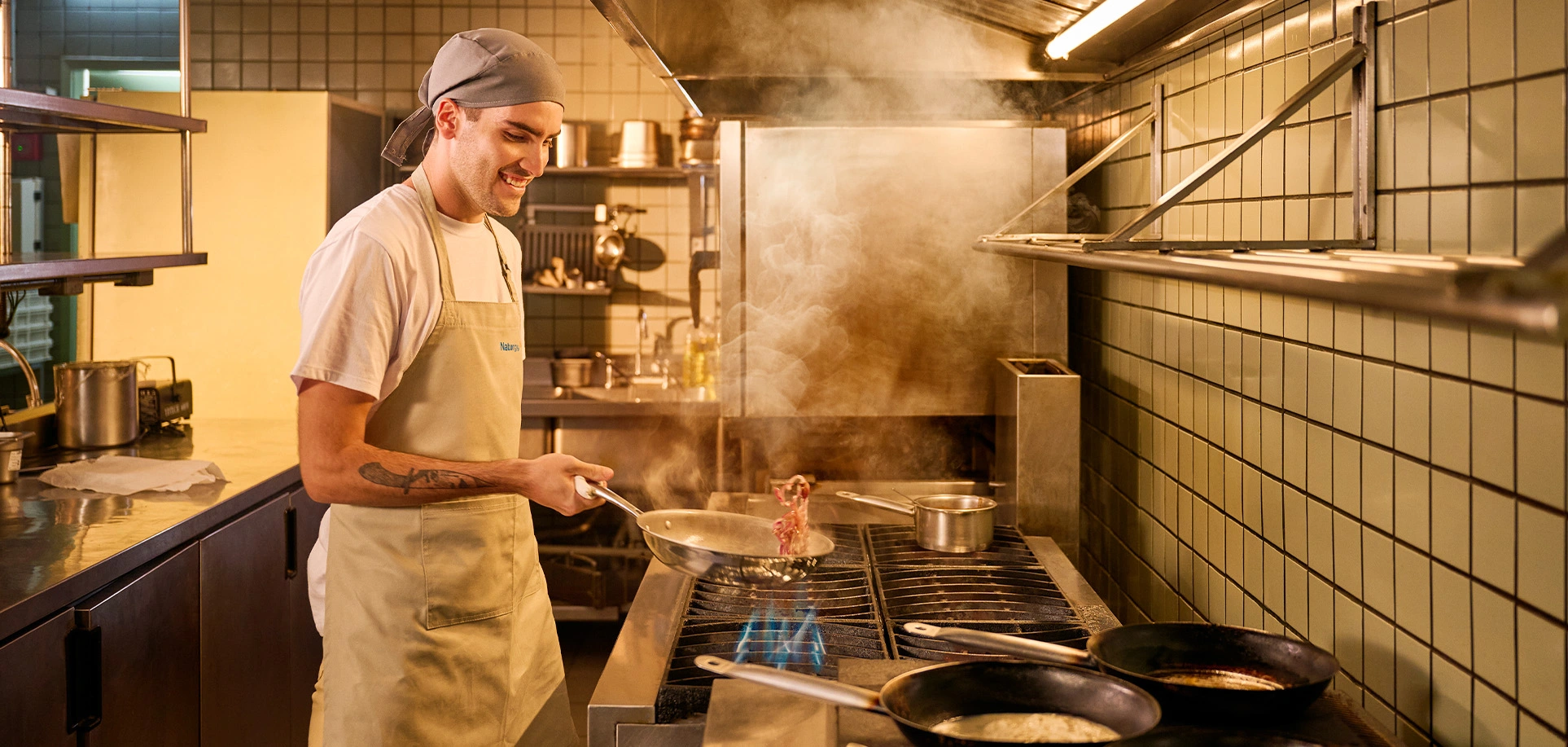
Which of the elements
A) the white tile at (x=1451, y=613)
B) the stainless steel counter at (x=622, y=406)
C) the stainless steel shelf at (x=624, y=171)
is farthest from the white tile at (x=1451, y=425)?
the stainless steel shelf at (x=624, y=171)

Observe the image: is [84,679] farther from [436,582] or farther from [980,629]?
[980,629]

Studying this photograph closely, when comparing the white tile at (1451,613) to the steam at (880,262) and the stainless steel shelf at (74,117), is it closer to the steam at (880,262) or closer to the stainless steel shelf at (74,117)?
the steam at (880,262)

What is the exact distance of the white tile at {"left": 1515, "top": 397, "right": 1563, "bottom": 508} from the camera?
99 cm

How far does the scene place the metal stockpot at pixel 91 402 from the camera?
3.04 m

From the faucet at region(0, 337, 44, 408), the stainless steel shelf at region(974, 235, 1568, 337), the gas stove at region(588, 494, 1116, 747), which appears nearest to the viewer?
the stainless steel shelf at region(974, 235, 1568, 337)

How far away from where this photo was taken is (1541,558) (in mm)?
1015

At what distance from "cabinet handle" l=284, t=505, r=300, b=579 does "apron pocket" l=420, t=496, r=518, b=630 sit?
4.30 ft

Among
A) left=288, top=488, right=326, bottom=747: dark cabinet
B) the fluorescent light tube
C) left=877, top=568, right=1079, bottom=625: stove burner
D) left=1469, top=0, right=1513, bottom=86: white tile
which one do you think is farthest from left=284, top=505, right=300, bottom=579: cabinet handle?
left=1469, top=0, right=1513, bottom=86: white tile

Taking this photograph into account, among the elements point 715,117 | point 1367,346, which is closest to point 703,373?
point 715,117

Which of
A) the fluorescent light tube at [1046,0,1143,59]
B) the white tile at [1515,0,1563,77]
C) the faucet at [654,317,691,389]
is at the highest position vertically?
the fluorescent light tube at [1046,0,1143,59]

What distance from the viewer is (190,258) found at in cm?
313

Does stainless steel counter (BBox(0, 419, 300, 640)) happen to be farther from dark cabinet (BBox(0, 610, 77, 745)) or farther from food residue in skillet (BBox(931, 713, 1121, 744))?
food residue in skillet (BBox(931, 713, 1121, 744))

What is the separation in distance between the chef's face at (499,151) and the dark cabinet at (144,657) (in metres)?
1.05

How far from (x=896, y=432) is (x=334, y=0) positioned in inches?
130
